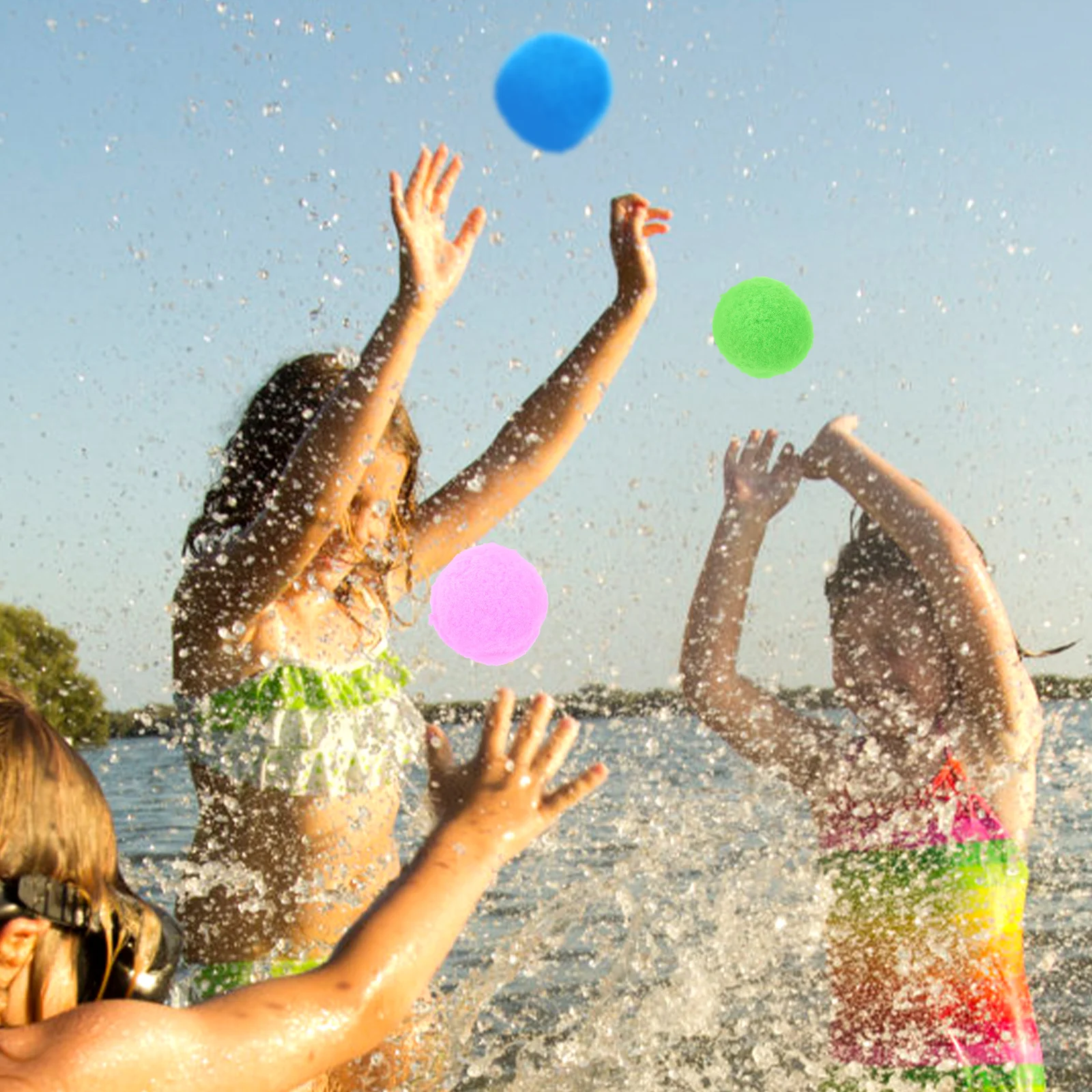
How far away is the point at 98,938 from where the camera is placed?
195 centimetres

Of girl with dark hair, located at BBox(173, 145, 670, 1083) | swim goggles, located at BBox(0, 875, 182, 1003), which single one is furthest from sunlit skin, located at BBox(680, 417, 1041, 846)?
swim goggles, located at BBox(0, 875, 182, 1003)

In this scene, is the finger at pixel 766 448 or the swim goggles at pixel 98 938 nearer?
the swim goggles at pixel 98 938

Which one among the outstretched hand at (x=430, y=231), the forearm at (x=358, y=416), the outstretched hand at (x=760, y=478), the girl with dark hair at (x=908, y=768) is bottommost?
the girl with dark hair at (x=908, y=768)

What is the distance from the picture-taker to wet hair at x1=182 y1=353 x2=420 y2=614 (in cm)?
332

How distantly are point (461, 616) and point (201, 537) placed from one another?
47.1 inches

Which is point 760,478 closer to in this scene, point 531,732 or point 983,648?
point 983,648

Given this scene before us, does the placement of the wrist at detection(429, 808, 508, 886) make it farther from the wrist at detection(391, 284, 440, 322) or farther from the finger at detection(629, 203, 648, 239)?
the finger at detection(629, 203, 648, 239)

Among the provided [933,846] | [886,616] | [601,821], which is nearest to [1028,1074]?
[933,846]

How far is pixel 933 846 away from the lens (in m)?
2.88

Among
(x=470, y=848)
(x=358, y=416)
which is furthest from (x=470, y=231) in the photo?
(x=470, y=848)

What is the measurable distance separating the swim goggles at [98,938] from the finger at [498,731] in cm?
58

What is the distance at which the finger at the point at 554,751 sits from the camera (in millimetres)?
2029

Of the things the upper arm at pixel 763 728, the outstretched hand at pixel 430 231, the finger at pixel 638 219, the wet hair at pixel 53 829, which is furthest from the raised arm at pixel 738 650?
the wet hair at pixel 53 829

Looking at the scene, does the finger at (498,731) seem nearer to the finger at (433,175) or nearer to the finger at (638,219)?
the finger at (433,175)
